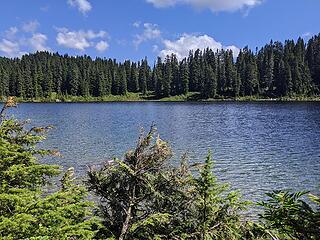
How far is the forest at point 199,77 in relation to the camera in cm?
16038

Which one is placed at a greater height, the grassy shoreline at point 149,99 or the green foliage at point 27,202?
the green foliage at point 27,202

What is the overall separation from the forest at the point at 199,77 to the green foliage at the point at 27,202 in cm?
15342

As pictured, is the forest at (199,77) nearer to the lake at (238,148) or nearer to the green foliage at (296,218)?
the lake at (238,148)

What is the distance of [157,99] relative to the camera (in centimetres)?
17862

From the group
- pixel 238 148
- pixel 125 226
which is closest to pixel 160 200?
pixel 125 226

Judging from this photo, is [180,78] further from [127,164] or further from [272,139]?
[127,164]

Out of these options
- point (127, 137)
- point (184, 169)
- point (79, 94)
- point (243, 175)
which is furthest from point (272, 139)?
point (79, 94)

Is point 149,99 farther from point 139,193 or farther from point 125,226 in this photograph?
point 125,226

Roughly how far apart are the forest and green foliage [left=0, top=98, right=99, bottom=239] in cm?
15342

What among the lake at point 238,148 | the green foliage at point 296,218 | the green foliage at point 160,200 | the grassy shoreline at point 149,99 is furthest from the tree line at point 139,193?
the grassy shoreline at point 149,99

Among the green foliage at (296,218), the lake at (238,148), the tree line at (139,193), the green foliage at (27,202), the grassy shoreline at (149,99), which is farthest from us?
the grassy shoreline at (149,99)

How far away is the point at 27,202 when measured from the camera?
802 cm

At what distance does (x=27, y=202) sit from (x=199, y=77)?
173 meters

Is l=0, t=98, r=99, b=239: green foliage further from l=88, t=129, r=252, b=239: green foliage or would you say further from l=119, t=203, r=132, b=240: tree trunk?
l=88, t=129, r=252, b=239: green foliage
